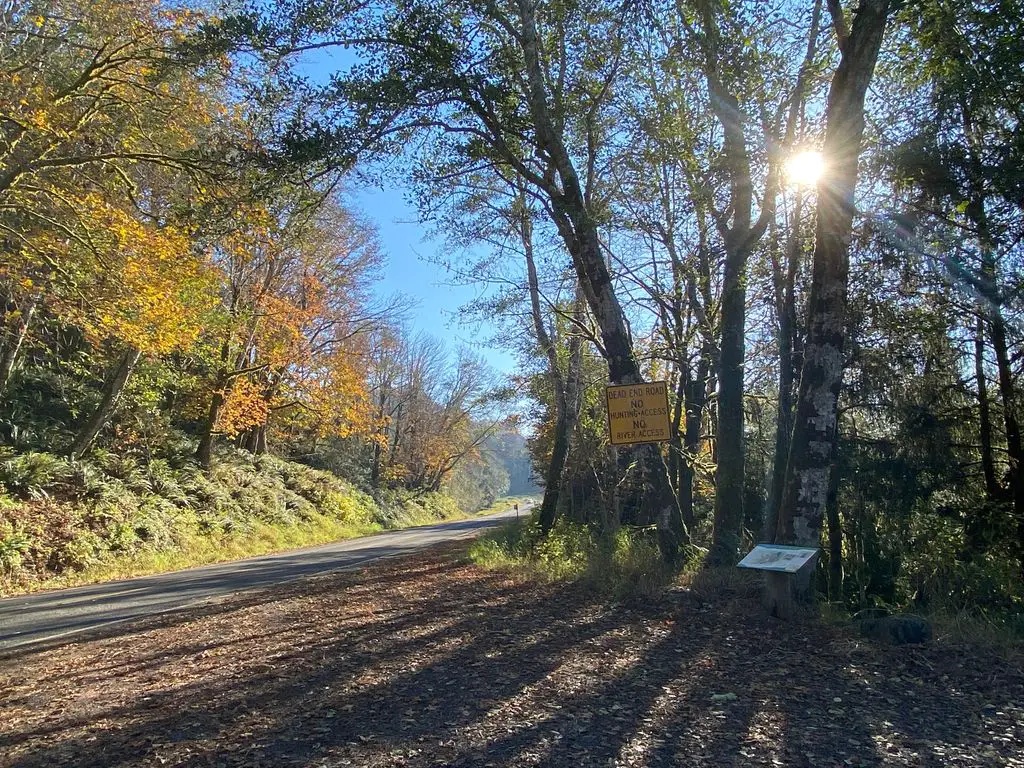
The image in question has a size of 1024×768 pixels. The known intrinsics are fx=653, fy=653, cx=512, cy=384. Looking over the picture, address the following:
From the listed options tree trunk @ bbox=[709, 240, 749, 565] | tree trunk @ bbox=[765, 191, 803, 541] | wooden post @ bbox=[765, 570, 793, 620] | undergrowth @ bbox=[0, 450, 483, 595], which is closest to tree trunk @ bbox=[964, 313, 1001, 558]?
tree trunk @ bbox=[765, 191, 803, 541]

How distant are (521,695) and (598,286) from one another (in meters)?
5.56

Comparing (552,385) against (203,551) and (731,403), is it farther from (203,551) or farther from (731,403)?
(203,551)

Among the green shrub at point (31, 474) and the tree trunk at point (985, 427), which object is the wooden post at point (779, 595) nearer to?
the tree trunk at point (985, 427)

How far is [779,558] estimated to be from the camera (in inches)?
232

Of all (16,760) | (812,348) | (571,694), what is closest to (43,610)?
(16,760)

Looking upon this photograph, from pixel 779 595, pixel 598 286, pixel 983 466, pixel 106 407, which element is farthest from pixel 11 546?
pixel 983 466

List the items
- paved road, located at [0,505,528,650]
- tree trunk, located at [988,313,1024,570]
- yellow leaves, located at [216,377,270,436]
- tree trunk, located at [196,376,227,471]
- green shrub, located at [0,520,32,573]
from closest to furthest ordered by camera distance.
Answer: tree trunk, located at [988,313,1024,570] < paved road, located at [0,505,528,650] < green shrub, located at [0,520,32,573] < tree trunk, located at [196,376,227,471] < yellow leaves, located at [216,377,270,436]

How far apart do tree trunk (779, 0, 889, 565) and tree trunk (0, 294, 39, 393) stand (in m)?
14.8

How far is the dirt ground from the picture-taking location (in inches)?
148

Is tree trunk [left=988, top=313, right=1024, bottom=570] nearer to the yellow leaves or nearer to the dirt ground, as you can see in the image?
the dirt ground

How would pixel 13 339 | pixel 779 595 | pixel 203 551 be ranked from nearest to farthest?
pixel 779 595 → pixel 13 339 → pixel 203 551

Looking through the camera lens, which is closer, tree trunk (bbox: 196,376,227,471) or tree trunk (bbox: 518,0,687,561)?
tree trunk (bbox: 518,0,687,561)

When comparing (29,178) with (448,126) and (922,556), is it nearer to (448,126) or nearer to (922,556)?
(448,126)

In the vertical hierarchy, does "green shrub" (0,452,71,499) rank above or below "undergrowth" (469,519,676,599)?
above
